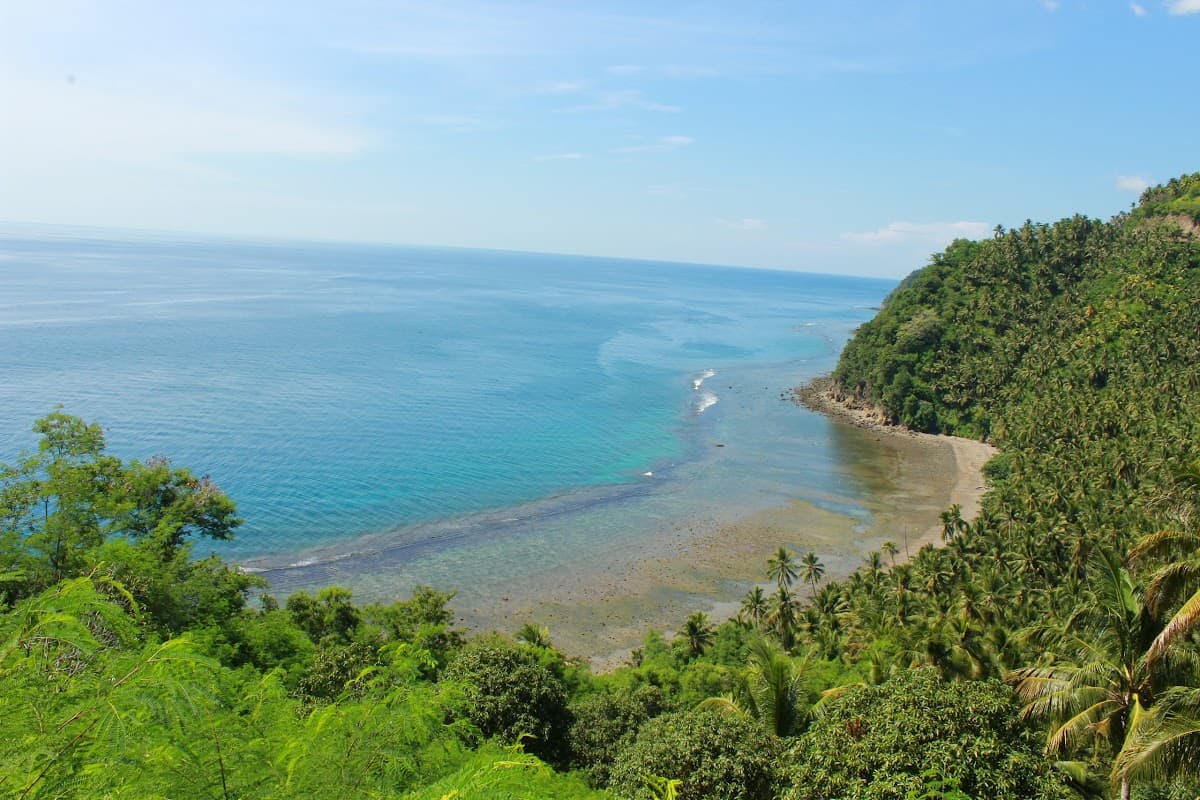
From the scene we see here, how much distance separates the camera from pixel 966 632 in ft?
102

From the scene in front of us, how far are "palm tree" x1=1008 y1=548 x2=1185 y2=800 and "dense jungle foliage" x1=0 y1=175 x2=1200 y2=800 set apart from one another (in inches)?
2.1

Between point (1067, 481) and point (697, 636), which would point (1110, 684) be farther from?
point (1067, 481)

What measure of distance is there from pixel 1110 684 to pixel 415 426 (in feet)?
225

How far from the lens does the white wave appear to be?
4175 inches

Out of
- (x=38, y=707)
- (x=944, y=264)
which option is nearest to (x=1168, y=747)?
(x=38, y=707)

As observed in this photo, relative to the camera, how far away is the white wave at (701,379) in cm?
10606

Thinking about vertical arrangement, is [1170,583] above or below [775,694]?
above

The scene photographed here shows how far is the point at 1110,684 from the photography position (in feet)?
45.2

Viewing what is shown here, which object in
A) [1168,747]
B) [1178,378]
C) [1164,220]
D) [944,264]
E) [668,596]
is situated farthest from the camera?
[944,264]

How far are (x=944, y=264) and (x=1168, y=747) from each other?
124 metres

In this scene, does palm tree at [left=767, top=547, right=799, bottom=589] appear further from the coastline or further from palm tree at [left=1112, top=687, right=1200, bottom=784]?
palm tree at [left=1112, top=687, right=1200, bottom=784]

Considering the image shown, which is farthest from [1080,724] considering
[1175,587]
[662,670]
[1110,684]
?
[662,670]

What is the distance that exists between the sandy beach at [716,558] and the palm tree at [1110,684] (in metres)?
26.6

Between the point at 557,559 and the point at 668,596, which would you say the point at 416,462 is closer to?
the point at 557,559
